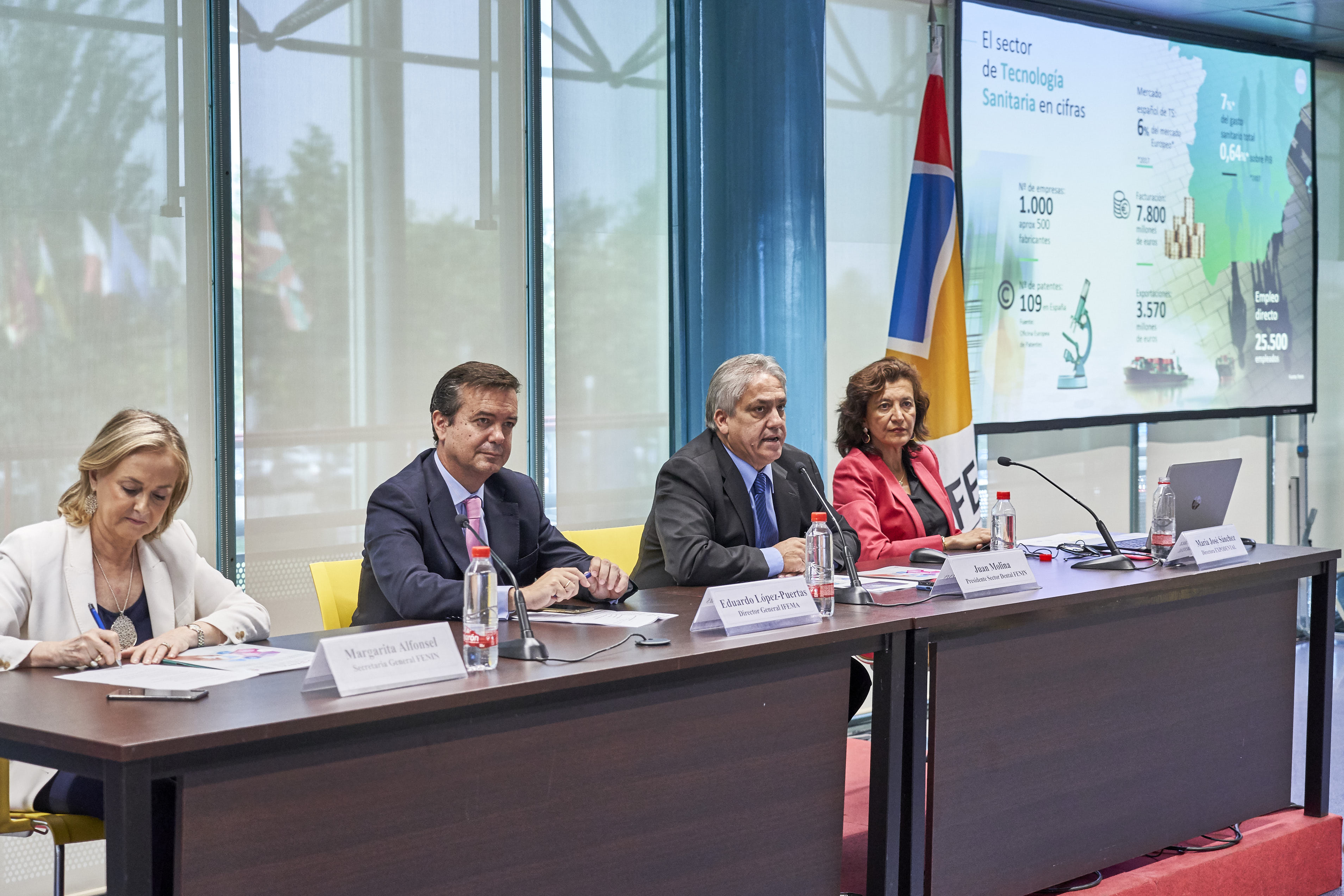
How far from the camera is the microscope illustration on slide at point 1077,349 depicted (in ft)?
18.3

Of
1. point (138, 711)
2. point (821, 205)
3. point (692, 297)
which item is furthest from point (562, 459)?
point (138, 711)

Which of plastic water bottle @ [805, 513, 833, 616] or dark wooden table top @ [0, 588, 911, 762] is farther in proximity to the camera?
plastic water bottle @ [805, 513, 833, 616]

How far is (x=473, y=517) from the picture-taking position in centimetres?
283

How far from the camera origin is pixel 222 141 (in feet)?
12.0

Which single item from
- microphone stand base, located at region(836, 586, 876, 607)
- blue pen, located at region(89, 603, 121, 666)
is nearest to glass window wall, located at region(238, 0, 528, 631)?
blue pen, located at region(89, 603, 121, 666)

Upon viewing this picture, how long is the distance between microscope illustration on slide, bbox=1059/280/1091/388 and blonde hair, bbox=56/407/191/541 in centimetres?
402

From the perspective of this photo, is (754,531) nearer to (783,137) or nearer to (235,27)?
(783,137)

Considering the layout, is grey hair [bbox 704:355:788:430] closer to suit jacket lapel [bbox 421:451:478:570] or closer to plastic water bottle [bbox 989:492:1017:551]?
plastic water bottle [bbox 989:492:1017:551]

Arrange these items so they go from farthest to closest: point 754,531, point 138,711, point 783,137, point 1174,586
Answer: point 783,137 → point 754,531 → point 1174,586 → point 138,711

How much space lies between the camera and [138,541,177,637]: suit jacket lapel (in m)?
2.49

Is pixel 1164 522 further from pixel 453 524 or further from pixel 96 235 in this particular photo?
pixel 96 235

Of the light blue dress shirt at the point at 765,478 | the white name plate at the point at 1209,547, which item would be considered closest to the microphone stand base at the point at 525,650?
the light blue dress shirt at the point at 765,478

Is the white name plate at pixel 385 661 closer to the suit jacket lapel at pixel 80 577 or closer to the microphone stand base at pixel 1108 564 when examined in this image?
the suit jacket lapel at pixel 80 577

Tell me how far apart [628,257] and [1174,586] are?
7.32 ft
